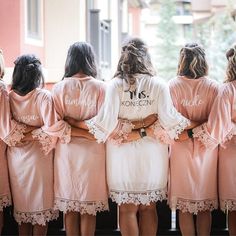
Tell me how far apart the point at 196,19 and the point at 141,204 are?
16111mm

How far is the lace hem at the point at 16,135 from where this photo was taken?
112 inches

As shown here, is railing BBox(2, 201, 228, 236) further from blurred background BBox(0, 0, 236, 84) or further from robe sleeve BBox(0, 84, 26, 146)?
blurred background BBox(0, 0, 236, 84)

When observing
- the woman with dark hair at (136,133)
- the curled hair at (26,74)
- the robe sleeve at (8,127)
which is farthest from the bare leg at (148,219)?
the curled hair at (26,74)

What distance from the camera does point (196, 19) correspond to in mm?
18219

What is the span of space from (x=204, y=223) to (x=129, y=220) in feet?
1.50

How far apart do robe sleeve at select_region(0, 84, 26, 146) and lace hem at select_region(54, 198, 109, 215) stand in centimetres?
45

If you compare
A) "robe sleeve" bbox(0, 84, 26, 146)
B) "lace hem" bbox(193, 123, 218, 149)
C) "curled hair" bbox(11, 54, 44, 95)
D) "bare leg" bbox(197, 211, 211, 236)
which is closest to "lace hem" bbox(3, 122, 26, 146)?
"robe sleeve" bbox(0, 84, 26, 146)

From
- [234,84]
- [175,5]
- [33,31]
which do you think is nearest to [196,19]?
[175,5]

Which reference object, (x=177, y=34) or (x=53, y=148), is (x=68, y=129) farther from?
(x=177, y=34)

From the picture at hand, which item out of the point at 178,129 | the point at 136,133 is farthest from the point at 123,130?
the point at 178,129

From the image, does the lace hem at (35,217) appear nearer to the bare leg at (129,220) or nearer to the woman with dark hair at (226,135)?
the bare leg at (129,220)

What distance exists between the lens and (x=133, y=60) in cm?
278

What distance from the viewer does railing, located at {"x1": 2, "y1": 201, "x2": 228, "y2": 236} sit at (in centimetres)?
325

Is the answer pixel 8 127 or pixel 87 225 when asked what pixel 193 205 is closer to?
pixel 87 225
